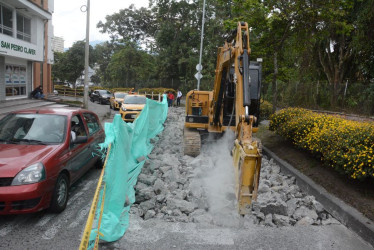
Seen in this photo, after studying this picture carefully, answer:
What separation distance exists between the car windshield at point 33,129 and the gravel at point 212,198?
179 cm

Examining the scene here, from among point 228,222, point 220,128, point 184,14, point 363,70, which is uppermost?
point 184,14

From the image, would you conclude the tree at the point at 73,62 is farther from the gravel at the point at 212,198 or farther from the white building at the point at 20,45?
the gravel at the point at 212,198

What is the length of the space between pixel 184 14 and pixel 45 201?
124 feet

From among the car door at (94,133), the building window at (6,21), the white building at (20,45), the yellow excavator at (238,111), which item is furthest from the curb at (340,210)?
the building window at (6,21)

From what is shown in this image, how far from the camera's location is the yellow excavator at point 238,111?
→ 13.7 feet

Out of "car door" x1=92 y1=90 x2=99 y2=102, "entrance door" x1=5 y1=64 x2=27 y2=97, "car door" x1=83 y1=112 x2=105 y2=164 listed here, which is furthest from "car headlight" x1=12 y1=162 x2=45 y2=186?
"car door" x1=92 y1=90 x2=99 y2=102

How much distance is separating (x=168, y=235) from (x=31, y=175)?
7.09ft

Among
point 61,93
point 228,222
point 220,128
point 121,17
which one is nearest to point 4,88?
point 61,93

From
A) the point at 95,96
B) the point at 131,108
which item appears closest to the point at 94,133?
the point at 131,108

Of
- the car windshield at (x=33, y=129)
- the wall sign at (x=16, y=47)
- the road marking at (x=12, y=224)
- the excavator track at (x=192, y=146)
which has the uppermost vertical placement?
the wall sign at (x=16, y=47)

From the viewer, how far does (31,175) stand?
4406mm

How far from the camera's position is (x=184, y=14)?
39.1 meters

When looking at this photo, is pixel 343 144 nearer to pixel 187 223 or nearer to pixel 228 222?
pixel 228 222

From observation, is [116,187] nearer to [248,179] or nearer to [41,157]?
[41,157]
